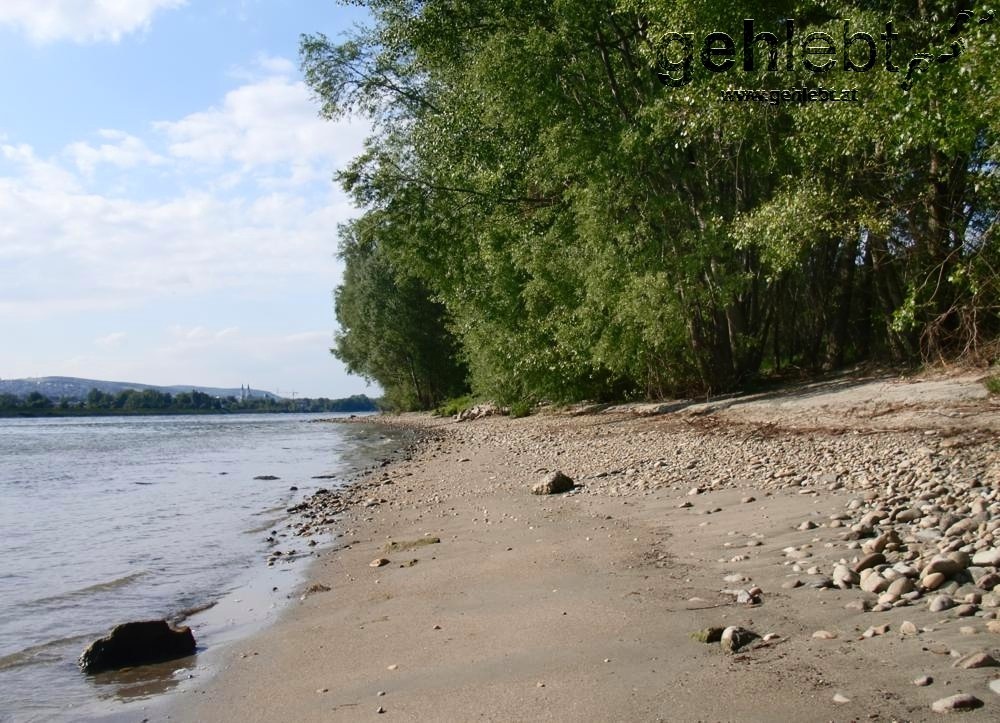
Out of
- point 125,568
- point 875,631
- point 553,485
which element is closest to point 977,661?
point 875,631

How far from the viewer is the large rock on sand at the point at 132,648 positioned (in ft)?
17.8

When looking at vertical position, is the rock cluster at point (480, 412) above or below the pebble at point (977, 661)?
above

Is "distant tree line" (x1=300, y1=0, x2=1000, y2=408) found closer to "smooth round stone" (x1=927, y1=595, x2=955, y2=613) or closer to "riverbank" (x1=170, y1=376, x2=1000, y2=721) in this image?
"riverbank" (x1=170, y1=376, x2=1000, y2=721)

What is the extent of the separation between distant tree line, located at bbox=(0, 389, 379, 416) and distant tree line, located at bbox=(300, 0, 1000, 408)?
91.0 m

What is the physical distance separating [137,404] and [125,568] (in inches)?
5109

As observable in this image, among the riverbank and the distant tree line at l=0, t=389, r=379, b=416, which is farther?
the distant tree line at l=0, t=389, r=379, b=416

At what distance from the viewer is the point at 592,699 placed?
12.3 ft

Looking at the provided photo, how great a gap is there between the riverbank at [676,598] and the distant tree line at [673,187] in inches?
136

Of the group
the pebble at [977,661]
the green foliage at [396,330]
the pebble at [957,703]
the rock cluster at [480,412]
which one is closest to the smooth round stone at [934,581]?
the pebble at [977,661]

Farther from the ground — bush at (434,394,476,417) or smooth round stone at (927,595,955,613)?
bush at (434,394,476,417)

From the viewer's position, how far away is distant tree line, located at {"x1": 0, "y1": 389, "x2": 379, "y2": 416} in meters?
116

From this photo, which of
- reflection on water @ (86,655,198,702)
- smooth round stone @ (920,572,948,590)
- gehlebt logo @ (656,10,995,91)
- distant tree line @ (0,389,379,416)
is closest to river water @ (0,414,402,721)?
reflection on water @ (86,655,198,702)

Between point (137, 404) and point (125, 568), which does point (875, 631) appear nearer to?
point (125, 568)

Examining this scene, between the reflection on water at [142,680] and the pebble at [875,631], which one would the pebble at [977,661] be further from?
the reflection on water at [142,680]
